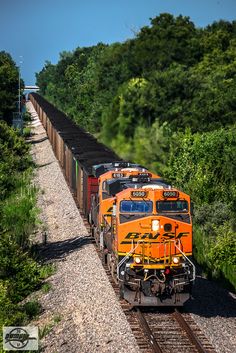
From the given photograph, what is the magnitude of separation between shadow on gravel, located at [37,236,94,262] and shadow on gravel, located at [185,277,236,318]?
5859 millimetres

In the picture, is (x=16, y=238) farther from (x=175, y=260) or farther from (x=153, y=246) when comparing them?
(x=175, y=260)

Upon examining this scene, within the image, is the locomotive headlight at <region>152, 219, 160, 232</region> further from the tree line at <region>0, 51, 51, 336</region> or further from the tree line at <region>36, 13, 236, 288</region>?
the tree line at <region>36, 13, 236, 288</region>

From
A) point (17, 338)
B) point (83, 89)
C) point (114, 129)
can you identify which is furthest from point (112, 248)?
point (83, 89)

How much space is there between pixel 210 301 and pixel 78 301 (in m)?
4.29

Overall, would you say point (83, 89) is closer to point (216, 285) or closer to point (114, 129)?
point (114, 129)

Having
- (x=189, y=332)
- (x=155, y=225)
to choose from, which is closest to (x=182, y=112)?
(x=155, y=225)

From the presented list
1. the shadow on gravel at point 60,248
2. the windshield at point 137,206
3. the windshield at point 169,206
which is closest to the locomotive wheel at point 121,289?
the windshield at point 137,206

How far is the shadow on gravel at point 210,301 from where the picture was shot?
59.5 feet

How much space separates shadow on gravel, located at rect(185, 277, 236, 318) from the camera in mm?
18141

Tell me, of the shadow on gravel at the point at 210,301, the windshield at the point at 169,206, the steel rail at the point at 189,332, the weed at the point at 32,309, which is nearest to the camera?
the steel rail at the point at 189,332

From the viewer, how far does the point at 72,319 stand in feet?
56.5

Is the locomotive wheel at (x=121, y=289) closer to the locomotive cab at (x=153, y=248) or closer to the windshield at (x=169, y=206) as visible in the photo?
the locomotive cab at (x=153, y=248)

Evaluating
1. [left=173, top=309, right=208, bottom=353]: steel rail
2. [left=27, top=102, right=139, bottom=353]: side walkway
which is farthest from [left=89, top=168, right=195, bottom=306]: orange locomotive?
[left=27, top=102, right=139, bottom=353]: side walkway

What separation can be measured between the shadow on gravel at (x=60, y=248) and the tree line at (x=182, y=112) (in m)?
5.12
